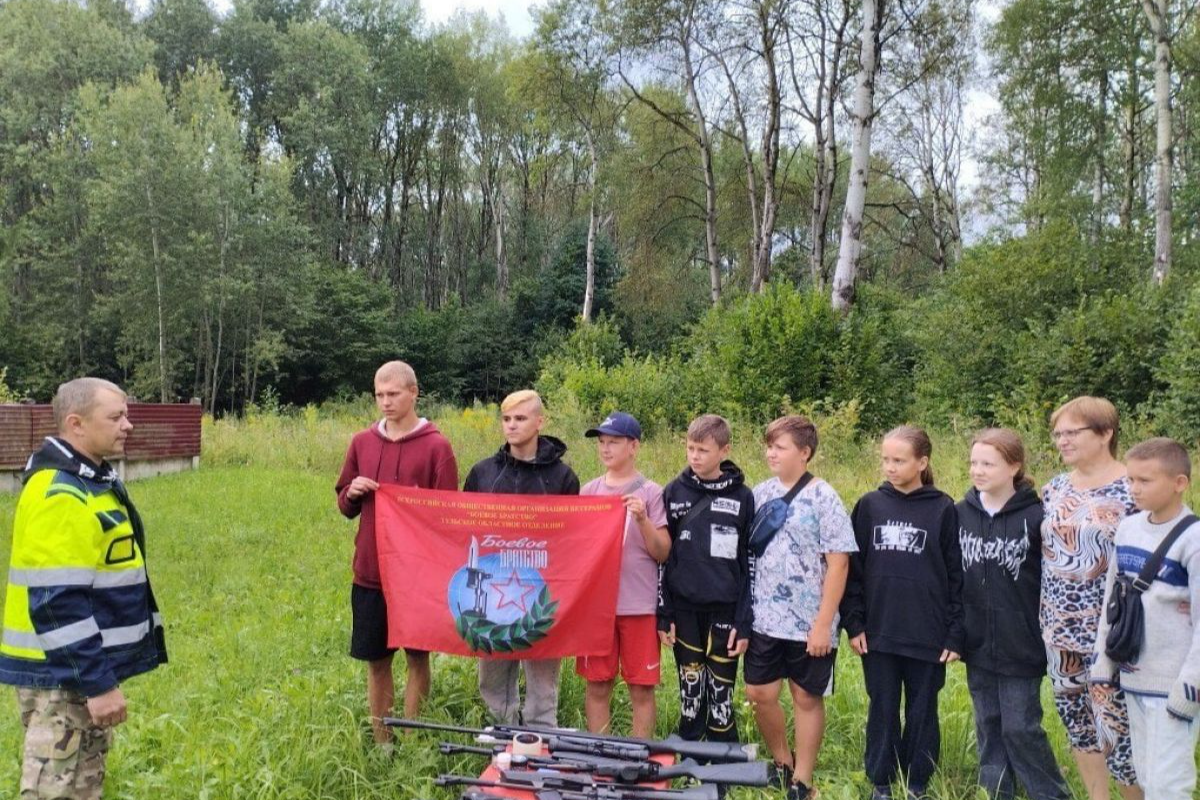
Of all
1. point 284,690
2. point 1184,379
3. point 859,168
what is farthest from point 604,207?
point 284,690

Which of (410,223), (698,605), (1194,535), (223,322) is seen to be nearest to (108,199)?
(223,322)

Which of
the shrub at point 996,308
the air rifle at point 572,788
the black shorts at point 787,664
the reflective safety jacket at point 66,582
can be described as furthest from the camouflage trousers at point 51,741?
the shrub at point 996,308

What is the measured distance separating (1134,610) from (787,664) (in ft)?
4.88

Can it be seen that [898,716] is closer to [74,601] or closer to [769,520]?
[769,520]

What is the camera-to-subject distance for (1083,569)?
3535mm

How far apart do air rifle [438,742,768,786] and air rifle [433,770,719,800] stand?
0.05 meters

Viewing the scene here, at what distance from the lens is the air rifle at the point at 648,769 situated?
2.77 m

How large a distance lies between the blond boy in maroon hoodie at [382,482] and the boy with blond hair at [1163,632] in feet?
10.2

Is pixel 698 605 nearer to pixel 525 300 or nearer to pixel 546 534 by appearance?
pixel 546 534

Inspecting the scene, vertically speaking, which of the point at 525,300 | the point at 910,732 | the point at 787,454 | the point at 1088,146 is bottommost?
the point at 910,732

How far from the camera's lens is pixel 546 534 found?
164 inches

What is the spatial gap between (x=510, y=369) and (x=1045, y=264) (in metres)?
24.0

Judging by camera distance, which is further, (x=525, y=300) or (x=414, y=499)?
(x=525, y=300)

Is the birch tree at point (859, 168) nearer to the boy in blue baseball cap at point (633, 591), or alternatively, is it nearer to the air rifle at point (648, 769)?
the boy in blue baseball cap at point (633, 591)
